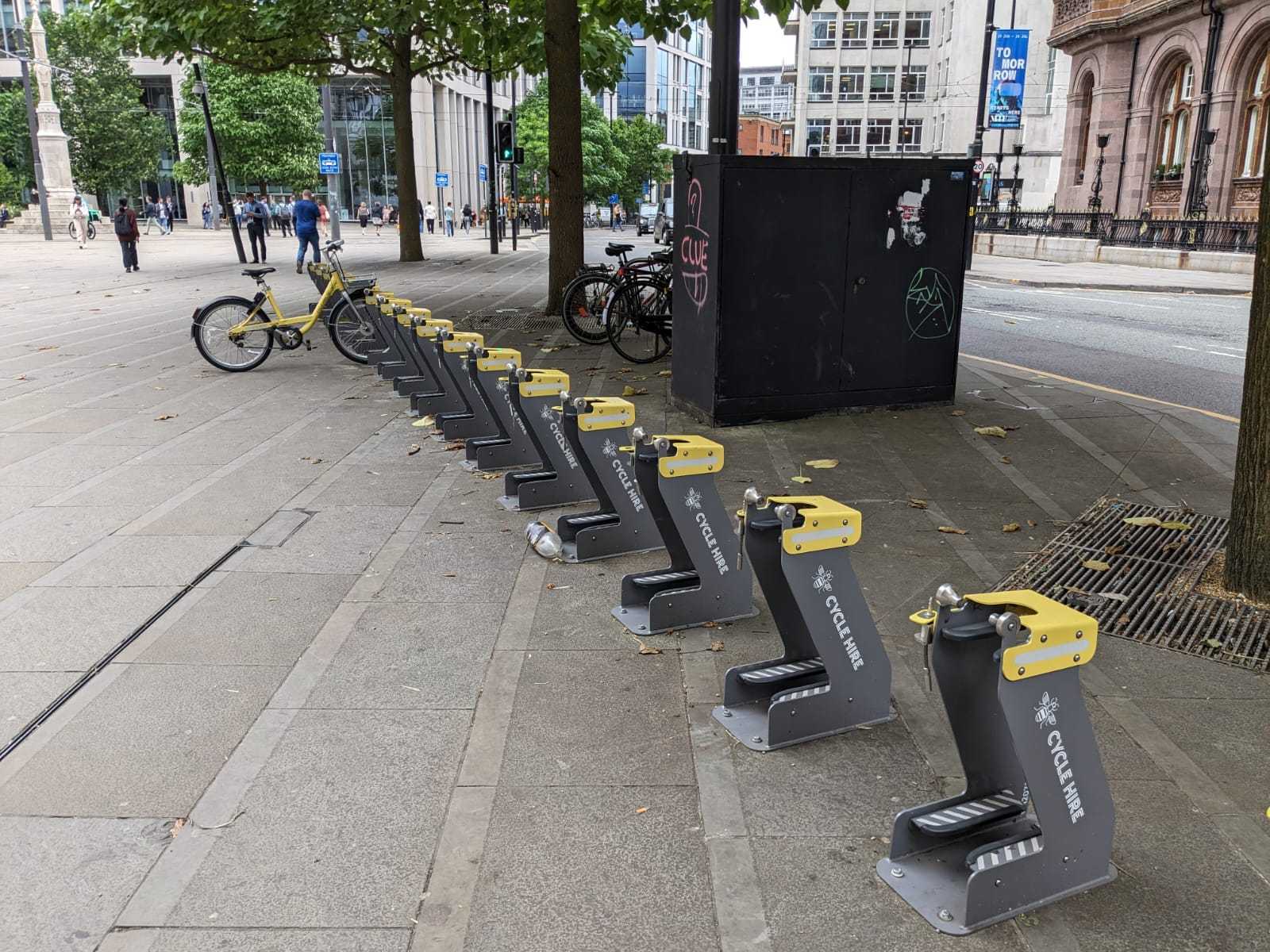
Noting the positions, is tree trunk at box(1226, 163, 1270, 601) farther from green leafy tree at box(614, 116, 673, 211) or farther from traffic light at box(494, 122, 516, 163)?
green leafy tree at box(614, 116, 673, 211)

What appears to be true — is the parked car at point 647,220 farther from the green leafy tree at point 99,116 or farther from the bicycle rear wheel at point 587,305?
the bicycle rear wheel at point 587,305

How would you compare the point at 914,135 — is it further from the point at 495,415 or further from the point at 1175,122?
the point at 495,415

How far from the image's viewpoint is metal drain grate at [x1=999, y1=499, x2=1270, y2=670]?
14.7 ft

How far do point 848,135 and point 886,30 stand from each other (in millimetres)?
8802

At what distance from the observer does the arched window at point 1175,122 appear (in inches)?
1518

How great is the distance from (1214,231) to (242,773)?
31.1 metres

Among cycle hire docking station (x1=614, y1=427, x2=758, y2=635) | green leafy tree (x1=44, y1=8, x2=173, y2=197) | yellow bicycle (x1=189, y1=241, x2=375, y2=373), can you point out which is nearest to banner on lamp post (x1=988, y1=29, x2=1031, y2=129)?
yellow bicycle (x1=189, y1=241, x2=375, y2=373)

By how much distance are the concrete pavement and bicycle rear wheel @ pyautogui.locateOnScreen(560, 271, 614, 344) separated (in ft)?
17.7

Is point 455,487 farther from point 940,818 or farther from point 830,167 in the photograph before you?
point 940,818

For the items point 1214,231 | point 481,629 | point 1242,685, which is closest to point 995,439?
point 1242,685

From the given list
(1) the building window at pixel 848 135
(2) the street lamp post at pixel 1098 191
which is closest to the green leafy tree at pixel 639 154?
(1) the building window at pixel 848 135

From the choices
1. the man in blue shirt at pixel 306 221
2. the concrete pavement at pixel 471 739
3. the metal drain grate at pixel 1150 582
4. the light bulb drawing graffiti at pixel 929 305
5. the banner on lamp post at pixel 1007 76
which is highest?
the banner on lamp post at pixel 1007 76

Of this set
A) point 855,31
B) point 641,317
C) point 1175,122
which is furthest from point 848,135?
point 641,317

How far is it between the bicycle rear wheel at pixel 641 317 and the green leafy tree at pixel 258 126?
49656 mm
